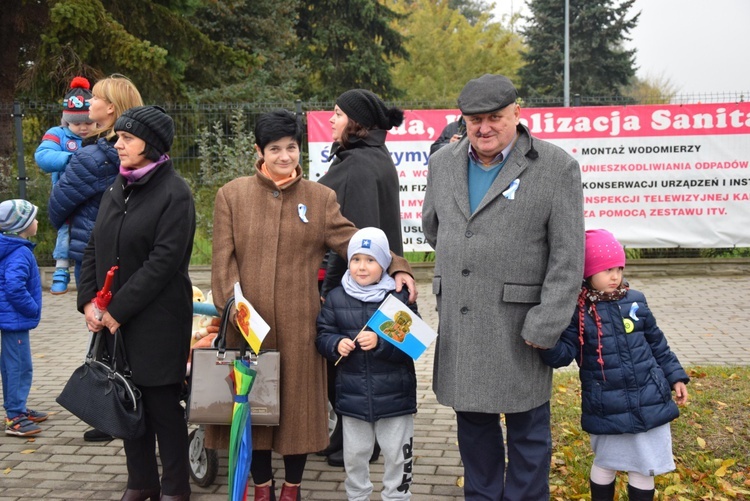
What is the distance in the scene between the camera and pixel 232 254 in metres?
4.02

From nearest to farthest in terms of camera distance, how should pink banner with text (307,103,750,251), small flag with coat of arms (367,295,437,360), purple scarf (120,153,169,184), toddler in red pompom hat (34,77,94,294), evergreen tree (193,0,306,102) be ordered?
small flag with coat of arms (367,295,437,360) < purple scarf (120,153,169,184) < toddler in red pompom hat (34,77,94,294) < pink banner with text (307,103,750,251) < evergreen tree (193,0,306,102)

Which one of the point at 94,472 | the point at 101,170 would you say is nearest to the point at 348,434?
the point at 94,472

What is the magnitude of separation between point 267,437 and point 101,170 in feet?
6.72

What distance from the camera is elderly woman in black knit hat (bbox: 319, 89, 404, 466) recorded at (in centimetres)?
457

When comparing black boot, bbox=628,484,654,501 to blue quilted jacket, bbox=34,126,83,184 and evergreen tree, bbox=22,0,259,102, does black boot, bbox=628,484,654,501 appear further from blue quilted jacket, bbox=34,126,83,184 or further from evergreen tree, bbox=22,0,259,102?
evergreen tree, bbox=22,0,259,102

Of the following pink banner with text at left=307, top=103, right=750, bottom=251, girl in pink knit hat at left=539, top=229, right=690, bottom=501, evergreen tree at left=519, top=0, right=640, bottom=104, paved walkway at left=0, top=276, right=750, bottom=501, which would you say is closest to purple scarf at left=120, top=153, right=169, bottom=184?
paved walkway at left=0, top=276, right=750, bottom=501

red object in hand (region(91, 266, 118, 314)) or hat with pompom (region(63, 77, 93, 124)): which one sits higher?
hat with pompom (region(63, 77, 93, 124))

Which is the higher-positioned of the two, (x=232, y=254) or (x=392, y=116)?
(x=392, y=116)

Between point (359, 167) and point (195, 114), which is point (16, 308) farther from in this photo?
point (195, 114)

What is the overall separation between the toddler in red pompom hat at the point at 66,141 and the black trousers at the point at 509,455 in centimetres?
286

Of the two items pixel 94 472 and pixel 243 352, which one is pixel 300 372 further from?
pixel 94 472

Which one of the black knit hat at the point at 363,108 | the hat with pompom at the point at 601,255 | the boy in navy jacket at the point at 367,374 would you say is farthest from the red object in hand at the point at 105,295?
the hat with pompom at the point at 601,255

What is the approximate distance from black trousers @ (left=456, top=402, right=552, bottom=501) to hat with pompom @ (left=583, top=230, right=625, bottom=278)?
65cm

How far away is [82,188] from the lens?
499 centimetres
